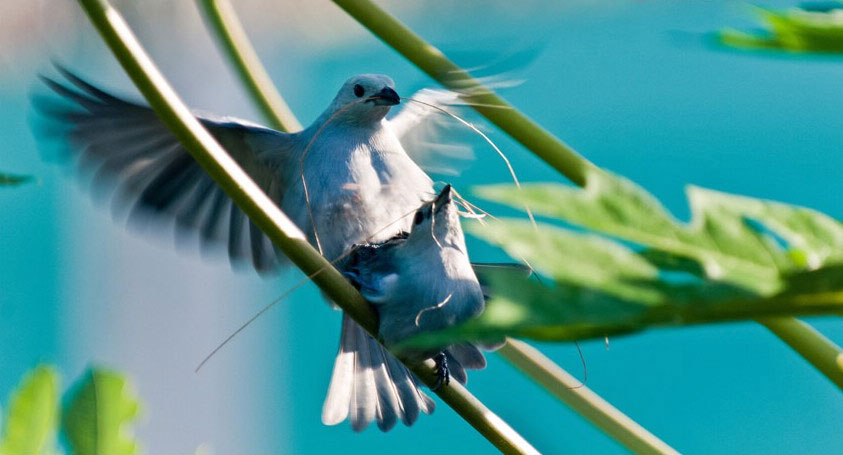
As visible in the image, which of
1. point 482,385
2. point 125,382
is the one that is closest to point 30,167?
point 482,385

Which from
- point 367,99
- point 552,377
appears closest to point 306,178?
point 367,99

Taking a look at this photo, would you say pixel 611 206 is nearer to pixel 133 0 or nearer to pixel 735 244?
pixel 735 244

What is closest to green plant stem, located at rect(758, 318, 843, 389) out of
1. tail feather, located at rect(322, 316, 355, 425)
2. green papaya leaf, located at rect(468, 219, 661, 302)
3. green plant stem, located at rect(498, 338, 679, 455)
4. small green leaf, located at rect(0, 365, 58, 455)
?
green plant stem, located at rect(498, 338, 679, 455)

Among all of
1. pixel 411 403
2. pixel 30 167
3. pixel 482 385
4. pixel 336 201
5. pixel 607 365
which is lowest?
pixel 607 365

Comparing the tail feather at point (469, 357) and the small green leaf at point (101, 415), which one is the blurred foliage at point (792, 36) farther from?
the tail feather at point (469, 357)

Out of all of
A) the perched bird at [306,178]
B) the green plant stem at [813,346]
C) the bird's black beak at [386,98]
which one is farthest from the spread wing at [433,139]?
the green plant stem at [813,346]

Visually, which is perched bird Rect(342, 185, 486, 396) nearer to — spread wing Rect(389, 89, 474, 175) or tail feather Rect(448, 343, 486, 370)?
tail feather Rect(448, 343, 486, 370)
